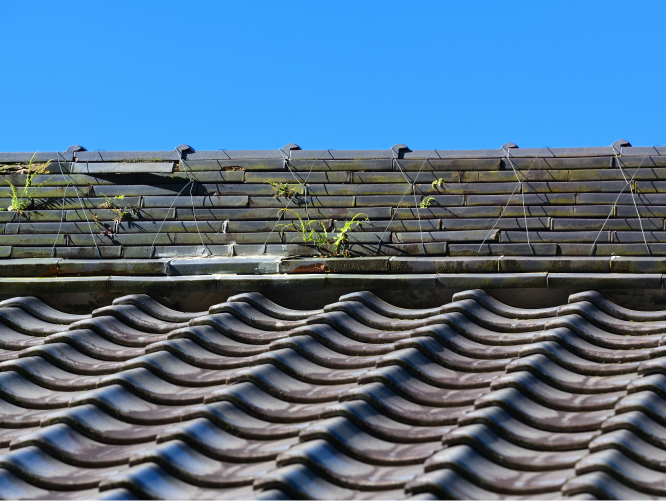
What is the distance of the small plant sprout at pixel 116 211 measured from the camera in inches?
210

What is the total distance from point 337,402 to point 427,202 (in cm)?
248

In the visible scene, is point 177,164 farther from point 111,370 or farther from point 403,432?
point 403,432

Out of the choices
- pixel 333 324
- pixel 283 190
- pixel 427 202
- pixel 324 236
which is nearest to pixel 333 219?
pixel 324 236

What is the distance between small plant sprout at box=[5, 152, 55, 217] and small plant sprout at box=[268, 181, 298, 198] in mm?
1878

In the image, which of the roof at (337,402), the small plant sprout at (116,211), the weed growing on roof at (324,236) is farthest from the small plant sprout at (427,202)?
the small plant sprout at (116,211)

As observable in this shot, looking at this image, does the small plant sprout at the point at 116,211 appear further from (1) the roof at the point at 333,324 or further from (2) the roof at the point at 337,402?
(2) the roof at the point at 337,402

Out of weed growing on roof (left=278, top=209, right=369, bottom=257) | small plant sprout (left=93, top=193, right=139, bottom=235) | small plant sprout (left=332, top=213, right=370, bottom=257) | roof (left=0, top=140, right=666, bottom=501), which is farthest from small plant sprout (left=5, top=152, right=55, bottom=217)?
small plant sprout (left=332, top=213, right=370, bottom=257)

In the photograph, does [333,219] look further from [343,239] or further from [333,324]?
[333,324]

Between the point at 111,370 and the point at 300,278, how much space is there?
1341 mm

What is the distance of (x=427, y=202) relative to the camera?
17.1 ft

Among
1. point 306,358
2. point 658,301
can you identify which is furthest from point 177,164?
point 658,301

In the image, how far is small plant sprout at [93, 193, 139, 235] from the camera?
5.34 m

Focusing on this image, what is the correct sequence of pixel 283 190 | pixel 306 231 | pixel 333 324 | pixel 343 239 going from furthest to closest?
pixel 283 190 → pixel 306 231 → pixel 343 239 → pixel 333 324

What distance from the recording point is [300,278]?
4438 mm
